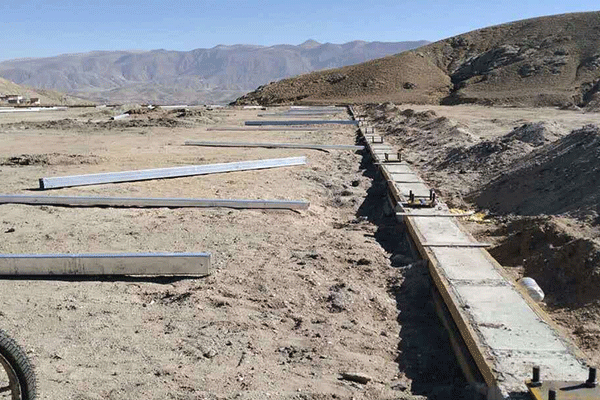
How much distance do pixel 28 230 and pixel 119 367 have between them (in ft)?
14.5

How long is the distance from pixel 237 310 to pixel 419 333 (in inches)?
60.9

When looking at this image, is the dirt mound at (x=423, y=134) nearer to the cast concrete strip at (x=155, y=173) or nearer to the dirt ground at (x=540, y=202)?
the dirt ground at (x=540, y=202)

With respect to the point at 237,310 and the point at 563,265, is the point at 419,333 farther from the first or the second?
the point at 563,265

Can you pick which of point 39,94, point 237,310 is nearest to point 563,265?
point 237,310

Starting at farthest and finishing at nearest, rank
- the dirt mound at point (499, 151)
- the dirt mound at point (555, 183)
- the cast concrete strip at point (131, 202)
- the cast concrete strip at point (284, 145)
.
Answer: the cast concrete strip at point (284, 145) → the dirt mound at point (499, 151) → the cast concrete strip at point (131, 202) → the dirt mound at point (555, 183)

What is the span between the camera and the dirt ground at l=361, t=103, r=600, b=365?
18.7 ft

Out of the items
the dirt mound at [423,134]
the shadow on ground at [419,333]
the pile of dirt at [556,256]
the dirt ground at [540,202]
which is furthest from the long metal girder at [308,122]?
the pile of dirt at [556,256]

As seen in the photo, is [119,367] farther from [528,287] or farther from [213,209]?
[213,209]

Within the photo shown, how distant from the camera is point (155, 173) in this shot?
11992mm

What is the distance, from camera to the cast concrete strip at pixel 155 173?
11.0 metres

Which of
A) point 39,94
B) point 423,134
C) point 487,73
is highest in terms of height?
point 487,73

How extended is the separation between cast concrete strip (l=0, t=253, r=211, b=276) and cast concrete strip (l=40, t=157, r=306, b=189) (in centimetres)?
505

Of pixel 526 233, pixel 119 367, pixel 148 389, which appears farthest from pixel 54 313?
pixel 526 233

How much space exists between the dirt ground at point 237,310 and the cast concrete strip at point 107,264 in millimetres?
106
